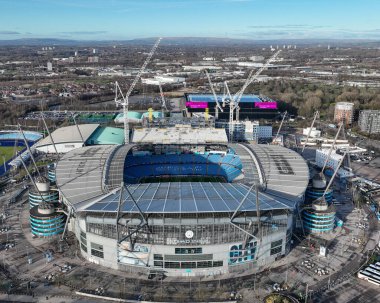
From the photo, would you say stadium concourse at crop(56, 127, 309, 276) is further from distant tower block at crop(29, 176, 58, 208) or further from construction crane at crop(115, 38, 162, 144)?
construction crane at crop(115, 38, 162, 144)

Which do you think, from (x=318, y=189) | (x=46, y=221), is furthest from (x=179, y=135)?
(x=46, y=221)

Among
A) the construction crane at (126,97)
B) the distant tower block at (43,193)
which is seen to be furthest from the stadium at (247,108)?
the distant tower block at (43,193)

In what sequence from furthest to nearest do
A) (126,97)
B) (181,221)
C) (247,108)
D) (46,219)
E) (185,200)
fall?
(247,108)
(126,97)
(46,219)
(185,200)
(181,221)

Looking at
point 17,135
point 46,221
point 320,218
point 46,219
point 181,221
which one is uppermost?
point 181,221

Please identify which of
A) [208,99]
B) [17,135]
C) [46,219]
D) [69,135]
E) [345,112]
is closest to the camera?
[46,219]

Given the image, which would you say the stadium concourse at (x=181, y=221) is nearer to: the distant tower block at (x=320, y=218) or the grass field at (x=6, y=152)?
the distant tower block at (x=320, y=218)

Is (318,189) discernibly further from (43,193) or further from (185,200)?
(43,193)

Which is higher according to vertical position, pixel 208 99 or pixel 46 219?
pixel 208 99

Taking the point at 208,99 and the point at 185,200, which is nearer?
the point at 185,200

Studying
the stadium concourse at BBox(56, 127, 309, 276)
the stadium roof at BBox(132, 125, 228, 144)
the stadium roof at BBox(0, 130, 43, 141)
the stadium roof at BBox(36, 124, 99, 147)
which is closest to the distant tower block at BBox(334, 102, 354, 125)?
the stadium roof at BBox(132, 125, 228, 144)
